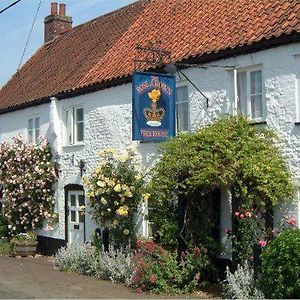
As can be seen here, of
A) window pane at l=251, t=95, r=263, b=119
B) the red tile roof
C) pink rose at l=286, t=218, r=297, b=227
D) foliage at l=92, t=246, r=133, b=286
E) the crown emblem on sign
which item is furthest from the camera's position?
foliage at l=92, t=246, r=133, b=286

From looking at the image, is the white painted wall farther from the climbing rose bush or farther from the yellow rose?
the yellow rose

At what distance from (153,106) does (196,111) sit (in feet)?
3.66

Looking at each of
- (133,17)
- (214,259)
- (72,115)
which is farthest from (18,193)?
(214,259)

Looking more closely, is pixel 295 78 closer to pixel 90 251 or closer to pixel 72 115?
pixel 90 251

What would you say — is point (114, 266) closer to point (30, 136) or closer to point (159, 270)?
point (159, 270)

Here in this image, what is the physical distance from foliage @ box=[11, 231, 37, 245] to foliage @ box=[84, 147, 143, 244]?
14.9ft

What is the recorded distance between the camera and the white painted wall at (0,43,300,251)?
12148 millimetres

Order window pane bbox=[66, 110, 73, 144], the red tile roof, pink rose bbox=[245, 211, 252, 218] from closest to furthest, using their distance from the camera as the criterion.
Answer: pink rose bbox=[245, 211, 252, 218] → the red tile roof → window pane bbox=[66, 110, 73, 144]

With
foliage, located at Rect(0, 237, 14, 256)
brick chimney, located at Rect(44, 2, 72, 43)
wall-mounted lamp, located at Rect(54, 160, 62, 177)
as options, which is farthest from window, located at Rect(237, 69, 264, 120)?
brick chimney, located at Rect(44, 2, 72, 43)

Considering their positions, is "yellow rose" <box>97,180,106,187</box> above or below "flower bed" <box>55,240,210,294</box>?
above

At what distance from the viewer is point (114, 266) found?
14.4 meters

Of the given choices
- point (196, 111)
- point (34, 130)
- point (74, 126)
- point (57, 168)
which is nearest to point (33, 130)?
point (34, 130)

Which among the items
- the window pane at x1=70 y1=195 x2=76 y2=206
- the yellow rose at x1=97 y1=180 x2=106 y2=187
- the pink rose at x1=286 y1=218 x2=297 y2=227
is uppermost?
the yellow rose at x1=97 y1=180 x2=106 y2=187

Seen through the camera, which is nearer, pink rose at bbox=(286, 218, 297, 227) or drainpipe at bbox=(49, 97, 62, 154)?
pink rose at bbox=(286, 218, 297, 227)
